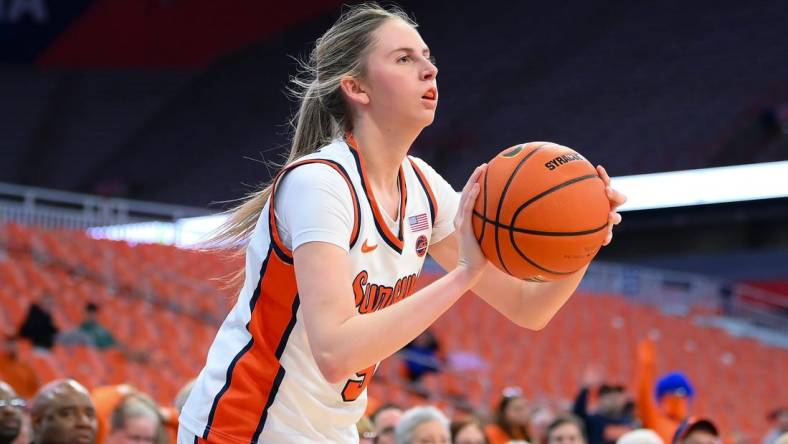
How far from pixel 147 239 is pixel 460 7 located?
10.9 m

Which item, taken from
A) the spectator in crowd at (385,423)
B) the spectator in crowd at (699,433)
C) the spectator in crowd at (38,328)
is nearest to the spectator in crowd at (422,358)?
the spectator in crowd at (38,328)

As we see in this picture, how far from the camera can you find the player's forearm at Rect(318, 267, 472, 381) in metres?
2.37

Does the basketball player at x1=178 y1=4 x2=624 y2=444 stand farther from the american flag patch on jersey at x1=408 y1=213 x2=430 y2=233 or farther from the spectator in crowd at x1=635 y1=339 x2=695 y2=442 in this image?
the spectator in crowd at x1=635 y1=339 x2=695 y2=442

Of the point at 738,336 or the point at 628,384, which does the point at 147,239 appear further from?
the point at 738,336

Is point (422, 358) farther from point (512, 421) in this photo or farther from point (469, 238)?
point (469, 238)

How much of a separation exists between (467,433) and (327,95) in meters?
A: 3.26

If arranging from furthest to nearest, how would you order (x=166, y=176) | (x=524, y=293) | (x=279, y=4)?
1. (x=279, y=4)
2. (x=166, y=176)
3. (x=524, y=293)

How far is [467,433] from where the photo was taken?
573 centimetres

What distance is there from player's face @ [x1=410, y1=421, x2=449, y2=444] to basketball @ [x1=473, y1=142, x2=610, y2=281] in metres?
2.39

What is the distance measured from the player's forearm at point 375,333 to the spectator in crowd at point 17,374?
585 centimetres

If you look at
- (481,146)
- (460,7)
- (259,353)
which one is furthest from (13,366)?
(460,7)

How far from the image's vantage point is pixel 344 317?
2393mm

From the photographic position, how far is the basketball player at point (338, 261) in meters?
2.40

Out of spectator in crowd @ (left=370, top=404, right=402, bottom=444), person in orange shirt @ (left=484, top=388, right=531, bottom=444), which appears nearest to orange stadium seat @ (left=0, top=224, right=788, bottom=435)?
person in orange shirt @ (left=484, top=388, right=531, bottom=444)
